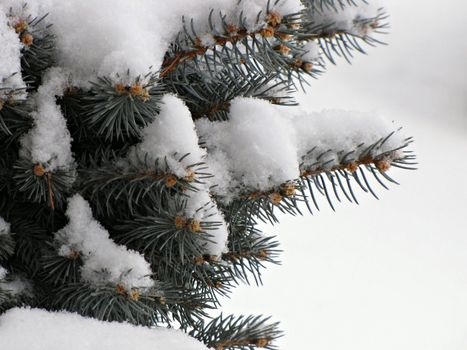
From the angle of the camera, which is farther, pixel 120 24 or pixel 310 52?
pixel 310 52

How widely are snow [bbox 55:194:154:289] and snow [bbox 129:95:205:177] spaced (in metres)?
0.06

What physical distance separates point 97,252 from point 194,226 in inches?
3.0

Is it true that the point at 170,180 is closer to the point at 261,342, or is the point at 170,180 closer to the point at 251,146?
the point at 251,146

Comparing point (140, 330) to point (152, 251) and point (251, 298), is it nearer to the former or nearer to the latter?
point (152, 251)

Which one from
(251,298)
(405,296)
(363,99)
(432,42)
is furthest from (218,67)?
(432,42)

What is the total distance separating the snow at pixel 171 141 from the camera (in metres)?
0.48

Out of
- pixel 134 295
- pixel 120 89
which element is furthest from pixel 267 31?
pixel 134 295

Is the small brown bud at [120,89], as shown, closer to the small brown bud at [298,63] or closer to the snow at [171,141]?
the snow at [171,141]

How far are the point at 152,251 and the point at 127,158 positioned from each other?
0.08 metres

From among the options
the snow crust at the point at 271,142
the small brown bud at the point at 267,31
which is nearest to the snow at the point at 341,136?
the snow crust at the point at 271,142

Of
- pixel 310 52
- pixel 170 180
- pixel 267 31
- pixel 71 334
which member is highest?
pixel 310 52

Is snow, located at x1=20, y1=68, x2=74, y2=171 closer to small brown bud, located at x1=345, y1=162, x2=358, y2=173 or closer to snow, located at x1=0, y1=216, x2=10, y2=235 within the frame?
snow, located at x1=0, y1=216, x2=10, y2=235

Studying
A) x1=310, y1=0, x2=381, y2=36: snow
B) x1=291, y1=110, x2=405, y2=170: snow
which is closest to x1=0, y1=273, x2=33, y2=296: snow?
x1=291, y1=110, x2=405, y2=170: snow

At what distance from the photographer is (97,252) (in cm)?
50
